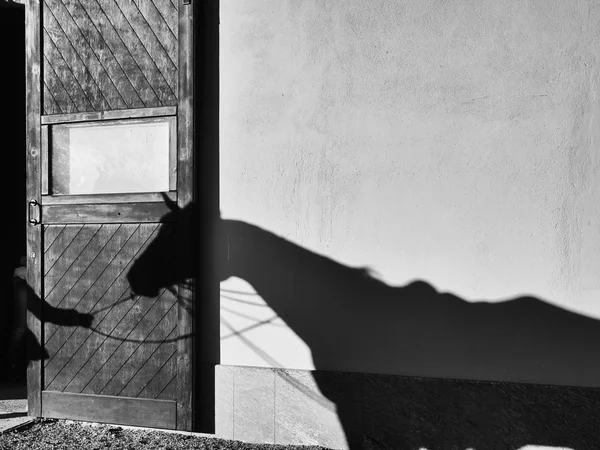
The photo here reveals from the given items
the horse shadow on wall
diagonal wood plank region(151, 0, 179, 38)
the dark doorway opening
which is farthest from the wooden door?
the dark doorway opening

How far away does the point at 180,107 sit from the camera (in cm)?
514

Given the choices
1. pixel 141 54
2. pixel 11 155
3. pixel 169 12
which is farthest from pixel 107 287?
pixel 11 155

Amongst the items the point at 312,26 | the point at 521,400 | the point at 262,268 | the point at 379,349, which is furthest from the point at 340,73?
the point at 521,400

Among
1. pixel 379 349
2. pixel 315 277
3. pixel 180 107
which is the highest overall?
pixel 180 107

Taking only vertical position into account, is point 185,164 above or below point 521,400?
above

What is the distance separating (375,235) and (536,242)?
100 cm

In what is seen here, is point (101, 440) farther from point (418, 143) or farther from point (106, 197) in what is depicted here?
point (418, 143)

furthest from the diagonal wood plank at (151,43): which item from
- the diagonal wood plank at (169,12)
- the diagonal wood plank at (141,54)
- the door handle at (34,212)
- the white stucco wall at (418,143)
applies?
the door handle at (34,212)

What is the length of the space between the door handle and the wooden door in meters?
0.02

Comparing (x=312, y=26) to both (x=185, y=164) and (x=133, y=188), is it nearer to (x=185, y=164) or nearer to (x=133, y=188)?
(x=185, y=164)

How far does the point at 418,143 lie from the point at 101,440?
2.96 metres

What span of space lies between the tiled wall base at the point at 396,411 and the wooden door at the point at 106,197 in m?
0.46

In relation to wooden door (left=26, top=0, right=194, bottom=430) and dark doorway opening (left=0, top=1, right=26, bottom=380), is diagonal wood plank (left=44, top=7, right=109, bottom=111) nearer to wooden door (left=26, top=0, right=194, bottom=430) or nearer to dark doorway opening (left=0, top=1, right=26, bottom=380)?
wooden door (left=26, top=0, right=194, bottom=430)

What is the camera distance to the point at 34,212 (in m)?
5.59
